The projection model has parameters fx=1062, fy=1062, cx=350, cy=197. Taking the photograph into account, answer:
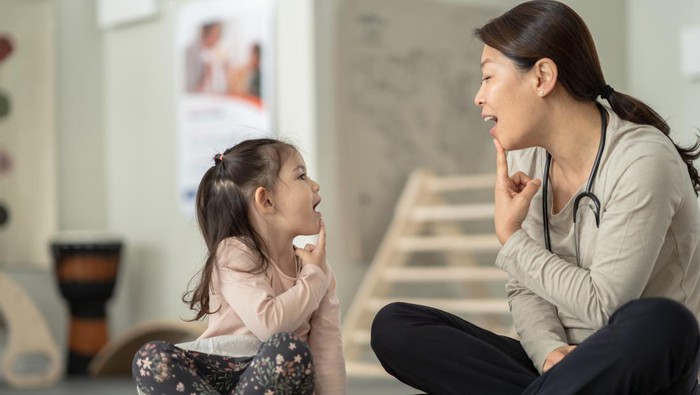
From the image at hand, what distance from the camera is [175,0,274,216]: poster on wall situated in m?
5.43

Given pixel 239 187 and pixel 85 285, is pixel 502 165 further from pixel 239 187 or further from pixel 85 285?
pixel 85 285

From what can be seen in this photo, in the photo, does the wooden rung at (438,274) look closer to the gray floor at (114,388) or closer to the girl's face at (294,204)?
the gray floor at (114,388)

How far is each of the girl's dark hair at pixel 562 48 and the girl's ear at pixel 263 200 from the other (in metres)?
0.62

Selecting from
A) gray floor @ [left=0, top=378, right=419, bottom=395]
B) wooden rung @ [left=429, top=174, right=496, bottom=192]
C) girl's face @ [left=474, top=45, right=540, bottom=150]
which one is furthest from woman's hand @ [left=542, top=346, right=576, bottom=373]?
wooden rung @ [left=429, top=174, right=496, bottom=192]

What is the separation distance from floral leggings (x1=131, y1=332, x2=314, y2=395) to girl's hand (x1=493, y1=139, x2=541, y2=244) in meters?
0.49

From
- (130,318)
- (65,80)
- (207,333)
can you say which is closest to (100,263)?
(130,318)

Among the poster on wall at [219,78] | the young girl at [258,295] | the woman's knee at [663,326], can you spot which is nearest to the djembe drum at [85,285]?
the poster on wall at [219,78]

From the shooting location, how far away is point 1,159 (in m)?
6.02

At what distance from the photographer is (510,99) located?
2.25m

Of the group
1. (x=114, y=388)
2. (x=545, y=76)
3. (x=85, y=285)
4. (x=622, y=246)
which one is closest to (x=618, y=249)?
(x=622, y=246)

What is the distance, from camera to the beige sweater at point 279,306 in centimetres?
233

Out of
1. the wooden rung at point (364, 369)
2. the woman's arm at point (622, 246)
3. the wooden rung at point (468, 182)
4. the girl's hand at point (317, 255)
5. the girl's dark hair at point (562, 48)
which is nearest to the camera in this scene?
the woman's arm at point (622, 246)

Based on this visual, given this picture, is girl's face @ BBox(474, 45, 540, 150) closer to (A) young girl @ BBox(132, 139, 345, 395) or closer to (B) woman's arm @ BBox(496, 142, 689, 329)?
(B) woman's arm @ BBox(496, 142, 689, 329)

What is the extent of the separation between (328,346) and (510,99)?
2.27 feet
